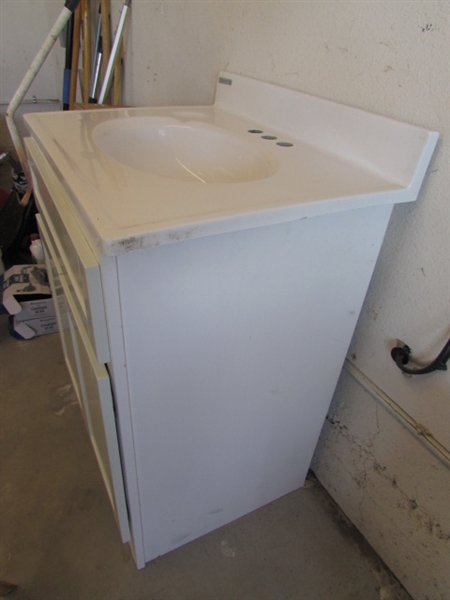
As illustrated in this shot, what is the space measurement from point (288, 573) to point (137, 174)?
1.02 metres

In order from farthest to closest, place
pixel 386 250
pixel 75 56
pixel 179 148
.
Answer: pixel 75 56 → pixel 179 148 → pixel 386 250

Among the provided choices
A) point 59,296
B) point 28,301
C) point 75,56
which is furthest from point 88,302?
point 75,56

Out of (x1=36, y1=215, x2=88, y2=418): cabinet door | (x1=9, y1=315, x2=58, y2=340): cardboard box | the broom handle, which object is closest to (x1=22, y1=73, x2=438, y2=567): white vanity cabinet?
(x1=36, y1=215, x2=88, y2=418): cabinet door

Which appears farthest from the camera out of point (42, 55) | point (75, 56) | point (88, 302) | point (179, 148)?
point (75, 56)

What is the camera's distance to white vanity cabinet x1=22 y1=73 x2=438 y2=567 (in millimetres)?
531

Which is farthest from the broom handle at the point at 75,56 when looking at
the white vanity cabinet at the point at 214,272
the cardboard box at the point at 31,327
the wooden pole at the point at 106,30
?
the white vanity cabinet at the point at 214,272

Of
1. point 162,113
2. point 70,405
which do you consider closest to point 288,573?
point 70,405

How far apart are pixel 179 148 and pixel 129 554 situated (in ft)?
3.43

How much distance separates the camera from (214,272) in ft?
1.91

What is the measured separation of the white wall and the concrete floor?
9 centimetres

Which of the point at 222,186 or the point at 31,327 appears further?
the point at 31,327

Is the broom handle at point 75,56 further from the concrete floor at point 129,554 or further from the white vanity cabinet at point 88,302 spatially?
the concrete floor at point 129,554

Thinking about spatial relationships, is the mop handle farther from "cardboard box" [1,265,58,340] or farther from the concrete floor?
the concrete floor

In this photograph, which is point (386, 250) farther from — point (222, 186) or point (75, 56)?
point (75, 56)
